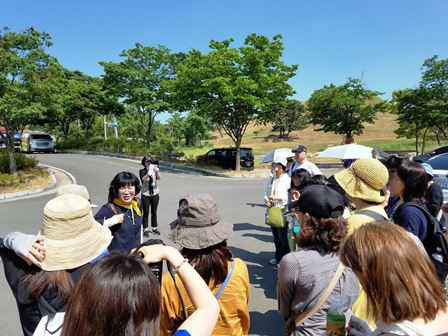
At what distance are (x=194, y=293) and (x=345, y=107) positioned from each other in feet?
98.0

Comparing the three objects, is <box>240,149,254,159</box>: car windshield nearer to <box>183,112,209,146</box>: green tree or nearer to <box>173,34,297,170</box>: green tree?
<box>173,34,297,170</box>: green tree

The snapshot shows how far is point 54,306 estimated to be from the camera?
5.41 ft

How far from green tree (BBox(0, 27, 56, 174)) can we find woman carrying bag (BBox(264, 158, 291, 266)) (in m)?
11.7

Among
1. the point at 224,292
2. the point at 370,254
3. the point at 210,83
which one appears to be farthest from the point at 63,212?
the point at 210,83

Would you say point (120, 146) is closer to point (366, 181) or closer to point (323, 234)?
point (366, 181)

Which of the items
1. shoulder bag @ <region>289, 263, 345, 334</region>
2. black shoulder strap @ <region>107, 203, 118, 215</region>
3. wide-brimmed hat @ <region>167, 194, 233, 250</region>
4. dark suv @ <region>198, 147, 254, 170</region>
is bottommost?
dark suv @ <region>198, 147, 254, 170</region>

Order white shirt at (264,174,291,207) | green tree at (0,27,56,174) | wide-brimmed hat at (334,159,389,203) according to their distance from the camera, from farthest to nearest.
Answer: green tree at (0,27,56,174) → white shirt at (264,174,291,207) → wide-brimmed hat at (334,159,389,203)

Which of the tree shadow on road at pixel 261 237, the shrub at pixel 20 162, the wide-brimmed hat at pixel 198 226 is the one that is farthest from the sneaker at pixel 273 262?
the shrub at pixel 20 162

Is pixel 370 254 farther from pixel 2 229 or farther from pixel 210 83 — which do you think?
pixel 210 83

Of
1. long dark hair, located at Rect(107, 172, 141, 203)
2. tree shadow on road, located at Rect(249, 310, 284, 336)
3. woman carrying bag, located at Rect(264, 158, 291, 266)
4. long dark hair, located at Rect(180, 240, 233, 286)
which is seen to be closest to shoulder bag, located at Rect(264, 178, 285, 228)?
woman carrying bag, located at Rect(264, 158, 291, 266)

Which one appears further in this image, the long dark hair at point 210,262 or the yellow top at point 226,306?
the long dark hair at point 210,262

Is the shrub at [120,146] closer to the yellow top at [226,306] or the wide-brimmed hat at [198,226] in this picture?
the wide-brimmed hat at [198,226]

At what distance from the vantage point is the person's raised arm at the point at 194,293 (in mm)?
1308

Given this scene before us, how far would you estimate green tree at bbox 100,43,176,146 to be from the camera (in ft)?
89.5
